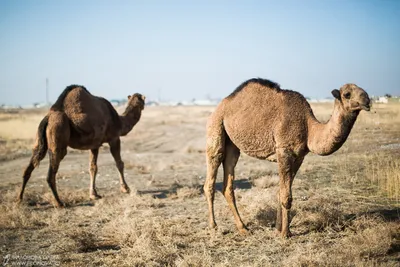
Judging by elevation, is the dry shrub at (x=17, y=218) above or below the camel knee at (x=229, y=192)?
below

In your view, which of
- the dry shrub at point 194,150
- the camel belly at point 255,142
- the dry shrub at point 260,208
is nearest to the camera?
the camel belly at point 255,142

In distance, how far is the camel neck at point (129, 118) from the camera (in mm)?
12664

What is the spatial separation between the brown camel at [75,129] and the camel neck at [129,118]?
0.04 meters

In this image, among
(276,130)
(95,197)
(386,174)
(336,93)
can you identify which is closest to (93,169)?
(95,197)

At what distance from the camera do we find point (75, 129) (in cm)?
1029

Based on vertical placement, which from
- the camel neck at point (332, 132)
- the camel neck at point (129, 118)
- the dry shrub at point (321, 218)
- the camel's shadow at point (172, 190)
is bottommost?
the camel's shadow at point (172, 190)

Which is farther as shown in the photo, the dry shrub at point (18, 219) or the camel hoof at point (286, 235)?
the dry shrub at point (18, 219)

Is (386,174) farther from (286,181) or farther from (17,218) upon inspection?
(17,218)

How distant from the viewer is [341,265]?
470 centimetres

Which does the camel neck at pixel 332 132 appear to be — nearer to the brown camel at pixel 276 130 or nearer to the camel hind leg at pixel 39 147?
the brown camel at pixel 276 130

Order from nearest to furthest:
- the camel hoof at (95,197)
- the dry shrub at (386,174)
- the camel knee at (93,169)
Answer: the dry shrub at (386,174) → the camel hoof at (95,197) → the camel knee at (93,169)

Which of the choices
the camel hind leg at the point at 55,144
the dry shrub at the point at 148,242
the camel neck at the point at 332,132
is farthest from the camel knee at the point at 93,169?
the camel neck at the point at 332,132

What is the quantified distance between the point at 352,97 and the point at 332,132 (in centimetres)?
62

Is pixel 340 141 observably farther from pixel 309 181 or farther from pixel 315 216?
pixel 309 181
